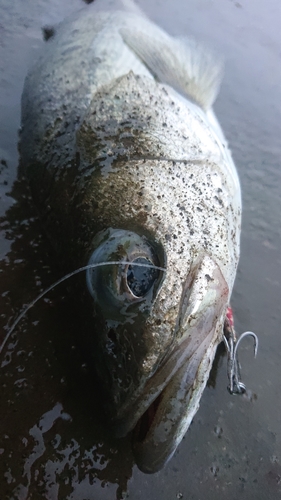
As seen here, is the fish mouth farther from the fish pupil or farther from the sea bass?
the fish pupil

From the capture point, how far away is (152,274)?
5.65ft

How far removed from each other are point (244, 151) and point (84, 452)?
9.50 feet

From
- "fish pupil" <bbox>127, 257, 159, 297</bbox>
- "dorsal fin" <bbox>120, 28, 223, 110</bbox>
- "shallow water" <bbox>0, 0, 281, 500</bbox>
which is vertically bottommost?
"shallow water" <bbox>0, 0, 281, 500</bbox>

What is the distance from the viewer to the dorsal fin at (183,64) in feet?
9.71

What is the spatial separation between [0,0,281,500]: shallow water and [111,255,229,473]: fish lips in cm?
30

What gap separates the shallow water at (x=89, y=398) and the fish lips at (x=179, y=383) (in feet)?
0.99

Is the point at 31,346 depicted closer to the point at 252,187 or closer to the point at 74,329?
the point at 74,329

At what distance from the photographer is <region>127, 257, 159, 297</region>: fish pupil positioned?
1.69 m

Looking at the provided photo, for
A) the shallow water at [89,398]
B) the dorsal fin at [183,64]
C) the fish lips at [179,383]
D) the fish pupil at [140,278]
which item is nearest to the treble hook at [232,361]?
the shallow water at [89,398]

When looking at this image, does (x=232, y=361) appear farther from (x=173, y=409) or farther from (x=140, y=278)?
(x=140, y=278)

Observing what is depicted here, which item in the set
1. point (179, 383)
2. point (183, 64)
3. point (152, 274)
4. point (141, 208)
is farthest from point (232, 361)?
point (183, 64)

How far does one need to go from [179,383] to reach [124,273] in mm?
490

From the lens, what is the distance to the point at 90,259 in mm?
1859

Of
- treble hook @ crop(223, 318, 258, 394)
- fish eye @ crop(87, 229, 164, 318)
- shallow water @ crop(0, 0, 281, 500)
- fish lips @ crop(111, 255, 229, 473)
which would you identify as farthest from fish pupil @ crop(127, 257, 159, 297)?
treble hook @ crop(223, 318, 258, 394)
